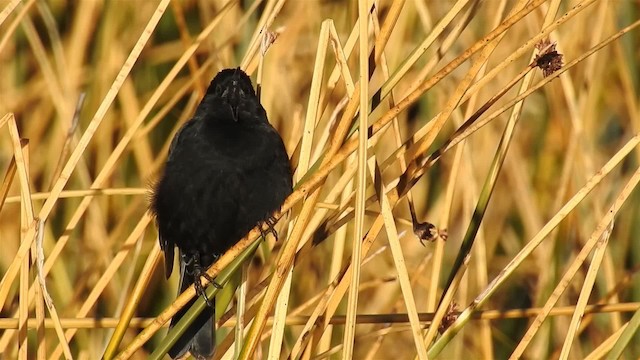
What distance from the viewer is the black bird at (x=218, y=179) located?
8.79 ft

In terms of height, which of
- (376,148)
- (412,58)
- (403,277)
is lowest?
(403,277)

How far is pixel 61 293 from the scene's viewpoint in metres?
3.31

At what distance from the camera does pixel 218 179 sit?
2732 mm

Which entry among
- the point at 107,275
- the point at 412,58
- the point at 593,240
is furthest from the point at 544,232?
the point at 107,275

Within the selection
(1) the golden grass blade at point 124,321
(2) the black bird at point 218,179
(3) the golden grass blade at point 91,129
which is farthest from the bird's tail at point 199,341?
(3) the golden grass blade at point 91,129

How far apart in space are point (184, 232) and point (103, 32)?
44.1 inches

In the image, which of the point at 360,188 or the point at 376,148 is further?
the point at 376,148

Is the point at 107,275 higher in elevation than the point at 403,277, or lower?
higher

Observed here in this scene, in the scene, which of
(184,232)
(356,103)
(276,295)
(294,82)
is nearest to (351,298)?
(276,295)

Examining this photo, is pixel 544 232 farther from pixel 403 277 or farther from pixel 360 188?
pixel 360 188

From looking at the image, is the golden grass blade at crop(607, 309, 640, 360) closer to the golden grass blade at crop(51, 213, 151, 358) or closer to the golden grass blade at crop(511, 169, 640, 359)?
the golden grass blade at crop(511, 169, 640, 359)

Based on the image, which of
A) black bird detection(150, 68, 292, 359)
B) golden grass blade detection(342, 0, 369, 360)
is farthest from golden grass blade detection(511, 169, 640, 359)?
black bird detection(150, 68, 292, 359)

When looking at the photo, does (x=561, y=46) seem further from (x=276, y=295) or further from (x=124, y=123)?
(x=276, y=295)

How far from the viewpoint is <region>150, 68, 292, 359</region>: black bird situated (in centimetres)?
268
